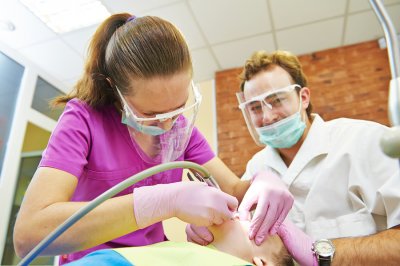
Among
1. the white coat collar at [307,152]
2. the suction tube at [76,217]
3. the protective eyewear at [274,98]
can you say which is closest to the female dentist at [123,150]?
the suction tube at [76,217]

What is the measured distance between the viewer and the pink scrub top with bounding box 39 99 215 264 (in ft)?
3.30

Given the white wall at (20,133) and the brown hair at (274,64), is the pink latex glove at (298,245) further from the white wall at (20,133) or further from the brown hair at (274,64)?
the white wall at (20,133)

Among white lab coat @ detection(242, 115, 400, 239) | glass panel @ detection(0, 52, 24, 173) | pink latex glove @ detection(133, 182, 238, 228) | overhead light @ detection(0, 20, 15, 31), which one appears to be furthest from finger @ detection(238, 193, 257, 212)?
overhead light @ detection(0, 20, 15, 31)

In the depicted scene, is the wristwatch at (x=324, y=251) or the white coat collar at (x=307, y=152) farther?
the white coat collar at (x=307, y=152)

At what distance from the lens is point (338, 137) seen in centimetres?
160

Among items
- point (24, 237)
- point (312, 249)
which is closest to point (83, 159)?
point (24, 237)

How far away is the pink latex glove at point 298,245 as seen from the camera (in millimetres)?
1154

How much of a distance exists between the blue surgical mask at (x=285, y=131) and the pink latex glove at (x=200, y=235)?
76cm

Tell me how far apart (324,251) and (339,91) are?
9.56 feet

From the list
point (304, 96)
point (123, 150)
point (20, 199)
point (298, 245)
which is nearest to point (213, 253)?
point (298, 245)

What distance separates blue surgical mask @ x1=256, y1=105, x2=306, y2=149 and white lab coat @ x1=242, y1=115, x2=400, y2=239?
68 mm

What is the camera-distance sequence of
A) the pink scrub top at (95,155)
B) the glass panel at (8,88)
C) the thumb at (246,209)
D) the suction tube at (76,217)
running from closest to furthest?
the suction tube at (76,217)
the pink scrub top at (95,155)
the thumb at (246,209)
the glass panel at (8,88)

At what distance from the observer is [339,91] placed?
367 centimetres

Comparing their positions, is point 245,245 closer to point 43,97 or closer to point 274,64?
point 274,64
